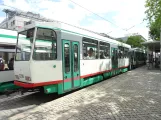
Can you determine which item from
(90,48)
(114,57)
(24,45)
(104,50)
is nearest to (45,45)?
(24,45)

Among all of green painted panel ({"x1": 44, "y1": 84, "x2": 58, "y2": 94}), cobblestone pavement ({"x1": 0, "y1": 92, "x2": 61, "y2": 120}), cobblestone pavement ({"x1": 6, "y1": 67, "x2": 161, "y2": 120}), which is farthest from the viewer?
green painted panel ({"x1": 44, "y1": 84, "x2": 58, "y2": 94})

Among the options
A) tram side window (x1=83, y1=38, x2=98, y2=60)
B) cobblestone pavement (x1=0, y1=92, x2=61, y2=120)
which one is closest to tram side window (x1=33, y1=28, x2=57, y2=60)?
cobblestone pavement (x1=0, y1=92, x2=61, y2=120)

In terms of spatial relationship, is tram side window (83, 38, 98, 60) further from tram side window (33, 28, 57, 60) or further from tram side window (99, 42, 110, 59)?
tram side window (33, 28, 57, 60)

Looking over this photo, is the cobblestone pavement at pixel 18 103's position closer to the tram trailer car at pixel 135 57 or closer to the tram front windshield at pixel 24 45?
the tram front windshield at pixel 24 45

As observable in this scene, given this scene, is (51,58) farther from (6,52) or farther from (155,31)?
(155,31)

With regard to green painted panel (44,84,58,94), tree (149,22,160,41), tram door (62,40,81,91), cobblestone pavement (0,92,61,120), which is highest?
tree (149,22,160,41)

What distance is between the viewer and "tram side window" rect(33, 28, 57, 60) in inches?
230

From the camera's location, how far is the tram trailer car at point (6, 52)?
7.23 metres

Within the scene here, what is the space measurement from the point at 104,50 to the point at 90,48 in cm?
212

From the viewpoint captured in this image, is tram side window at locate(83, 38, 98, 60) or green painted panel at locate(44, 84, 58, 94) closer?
green painted panel at locate(44, 84, 58, 94)

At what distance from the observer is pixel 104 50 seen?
10.5 meters

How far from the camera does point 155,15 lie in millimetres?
13258

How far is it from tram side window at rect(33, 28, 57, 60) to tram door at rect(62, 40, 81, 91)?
472 millimetres

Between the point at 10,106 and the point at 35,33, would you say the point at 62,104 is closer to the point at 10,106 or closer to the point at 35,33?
the point at 10,106
